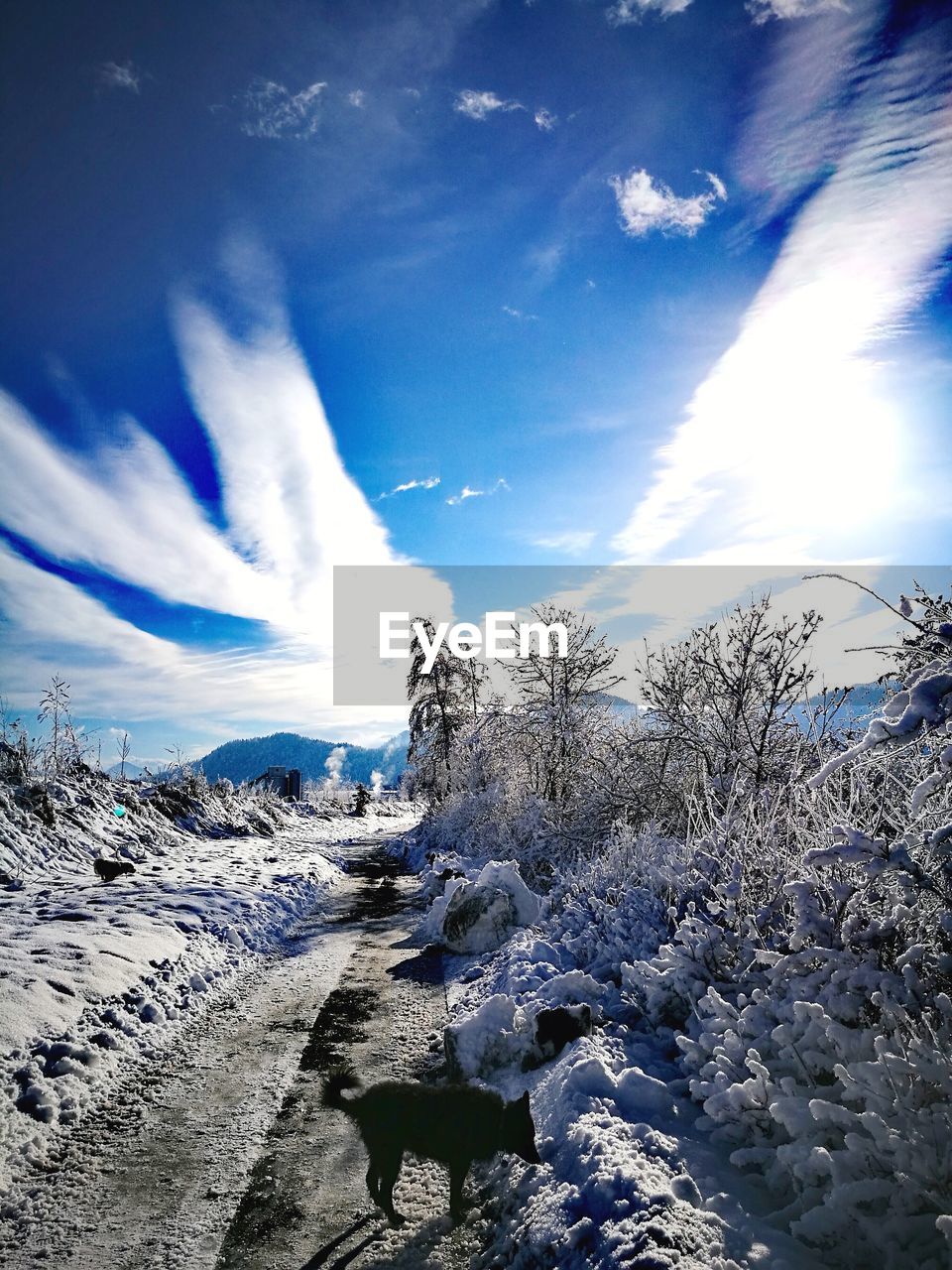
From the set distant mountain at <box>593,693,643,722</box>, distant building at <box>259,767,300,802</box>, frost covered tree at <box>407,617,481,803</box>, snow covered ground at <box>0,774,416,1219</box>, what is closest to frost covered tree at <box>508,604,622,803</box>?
distant mountain at <box>593,693,643,722</box>

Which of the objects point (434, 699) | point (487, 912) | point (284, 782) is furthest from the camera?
point (284, 782)

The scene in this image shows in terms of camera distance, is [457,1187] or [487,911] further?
[487,911]

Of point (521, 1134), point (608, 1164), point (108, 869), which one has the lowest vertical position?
point (108, 869)

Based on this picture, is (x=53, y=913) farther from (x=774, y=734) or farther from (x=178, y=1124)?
(x=774, y=734)

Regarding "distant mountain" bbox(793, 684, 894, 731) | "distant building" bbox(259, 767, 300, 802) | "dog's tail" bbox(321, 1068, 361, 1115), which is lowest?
"distant building" bbox(259, 767, 300, 802)

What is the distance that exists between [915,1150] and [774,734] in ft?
26.0

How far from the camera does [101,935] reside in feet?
24.0

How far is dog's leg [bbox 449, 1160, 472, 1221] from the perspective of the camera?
11.6ft

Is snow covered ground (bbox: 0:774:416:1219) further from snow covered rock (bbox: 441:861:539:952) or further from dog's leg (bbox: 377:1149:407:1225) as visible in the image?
snow covered rock (bbox: 441:861:539:952)

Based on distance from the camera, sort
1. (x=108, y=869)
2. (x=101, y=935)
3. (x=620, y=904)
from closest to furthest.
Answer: (x=620, y=904)
(x=101, y=935)
(x=108, y=869)

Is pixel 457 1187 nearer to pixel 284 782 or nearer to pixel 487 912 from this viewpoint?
pixel 487 912

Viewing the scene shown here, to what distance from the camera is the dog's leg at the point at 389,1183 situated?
11.4ft

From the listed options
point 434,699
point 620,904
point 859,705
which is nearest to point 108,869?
point 620,904

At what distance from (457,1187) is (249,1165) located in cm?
141
